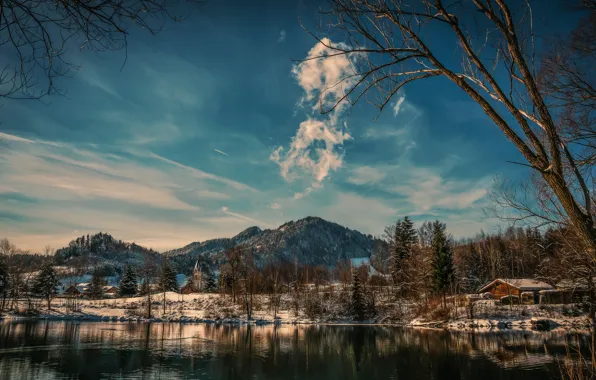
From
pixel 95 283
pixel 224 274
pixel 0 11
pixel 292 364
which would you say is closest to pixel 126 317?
pixel 224 274

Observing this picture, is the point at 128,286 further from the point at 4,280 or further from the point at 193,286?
the point at 4,280

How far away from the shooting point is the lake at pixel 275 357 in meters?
16.2

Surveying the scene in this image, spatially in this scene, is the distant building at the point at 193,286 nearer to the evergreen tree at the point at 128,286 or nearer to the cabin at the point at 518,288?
the evergreen tree at the point at 128,286

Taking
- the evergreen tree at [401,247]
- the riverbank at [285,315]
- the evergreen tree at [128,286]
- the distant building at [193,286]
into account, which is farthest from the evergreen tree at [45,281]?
the evergreen tree at [401,247]

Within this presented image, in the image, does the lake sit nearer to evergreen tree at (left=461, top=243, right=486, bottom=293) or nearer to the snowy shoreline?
the snowy shoreline

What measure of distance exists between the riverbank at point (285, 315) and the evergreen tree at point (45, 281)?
354 centimetres

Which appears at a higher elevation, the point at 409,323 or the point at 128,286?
the point at 128,286

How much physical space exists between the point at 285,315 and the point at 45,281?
134 ft

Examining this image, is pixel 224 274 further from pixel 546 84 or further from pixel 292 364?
pixel 546 84

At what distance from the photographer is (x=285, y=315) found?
50.5 m

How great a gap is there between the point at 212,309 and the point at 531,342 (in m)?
40.6

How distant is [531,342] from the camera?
25172 millimetres

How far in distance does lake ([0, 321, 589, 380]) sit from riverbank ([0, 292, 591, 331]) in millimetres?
6494

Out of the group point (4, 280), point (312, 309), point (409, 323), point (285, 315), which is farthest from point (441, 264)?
point (4, 280)
